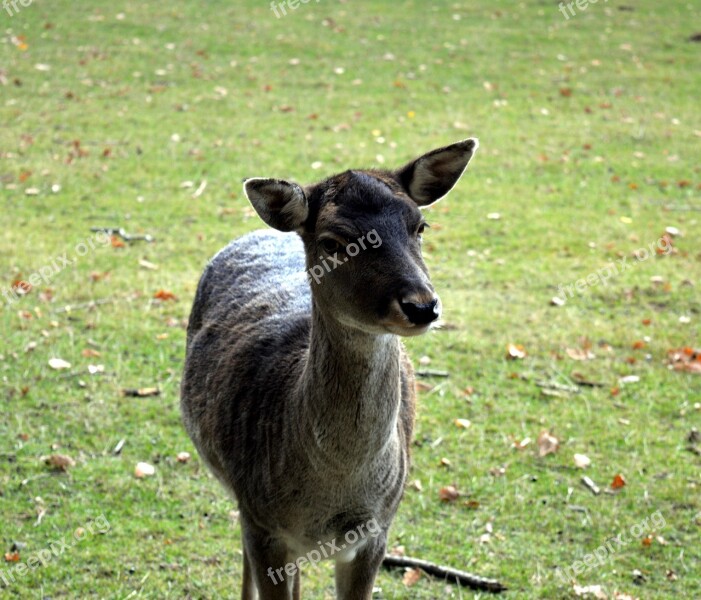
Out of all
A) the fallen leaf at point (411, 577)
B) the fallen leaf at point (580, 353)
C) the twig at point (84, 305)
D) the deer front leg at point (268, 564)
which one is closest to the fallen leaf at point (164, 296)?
the twig at point (84, 305)

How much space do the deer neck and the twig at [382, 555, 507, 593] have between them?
1.62 metres

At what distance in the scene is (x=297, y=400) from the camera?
387 centimetres

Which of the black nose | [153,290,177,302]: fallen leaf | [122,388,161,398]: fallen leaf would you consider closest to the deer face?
the black nose

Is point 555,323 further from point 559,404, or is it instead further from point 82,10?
point 82,10

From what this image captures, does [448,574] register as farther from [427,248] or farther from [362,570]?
[427,248]

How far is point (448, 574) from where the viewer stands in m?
5.09

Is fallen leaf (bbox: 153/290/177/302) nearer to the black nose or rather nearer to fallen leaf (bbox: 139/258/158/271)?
fallen leaf (bbox: 139/258/158/271)

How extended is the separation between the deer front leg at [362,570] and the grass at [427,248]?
102cm

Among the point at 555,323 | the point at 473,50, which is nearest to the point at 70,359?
the point at 555,323

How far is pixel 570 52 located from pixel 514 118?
342 centimetres

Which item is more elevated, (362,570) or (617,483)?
(362,570)

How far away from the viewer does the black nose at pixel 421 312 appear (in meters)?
3.17

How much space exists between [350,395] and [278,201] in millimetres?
762

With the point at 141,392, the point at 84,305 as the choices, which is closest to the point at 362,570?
the point at 141,392
